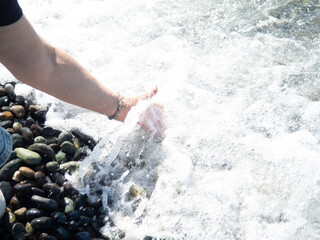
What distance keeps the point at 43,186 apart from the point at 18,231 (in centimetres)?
35

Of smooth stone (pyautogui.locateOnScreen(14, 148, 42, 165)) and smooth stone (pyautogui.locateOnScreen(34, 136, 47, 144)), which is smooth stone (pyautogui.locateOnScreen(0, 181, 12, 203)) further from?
smooth stone (pyautogui.locateOnScreen(34, 136, 47, 144))

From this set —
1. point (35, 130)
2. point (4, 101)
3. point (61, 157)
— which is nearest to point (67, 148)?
point (61, 157)

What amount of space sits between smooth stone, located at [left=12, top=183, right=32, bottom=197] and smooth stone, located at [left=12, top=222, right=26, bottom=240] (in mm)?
226

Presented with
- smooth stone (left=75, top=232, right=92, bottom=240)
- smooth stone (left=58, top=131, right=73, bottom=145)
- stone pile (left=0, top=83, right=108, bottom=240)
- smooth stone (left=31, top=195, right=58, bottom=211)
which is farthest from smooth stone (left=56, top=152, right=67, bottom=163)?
smooth stone (left=75, top=232, right=92, bottom=240)

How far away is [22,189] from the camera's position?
2111 millimetres

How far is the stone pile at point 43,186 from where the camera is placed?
1.96m

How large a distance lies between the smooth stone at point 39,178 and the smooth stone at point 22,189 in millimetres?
71

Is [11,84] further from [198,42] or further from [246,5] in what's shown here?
[246,5]

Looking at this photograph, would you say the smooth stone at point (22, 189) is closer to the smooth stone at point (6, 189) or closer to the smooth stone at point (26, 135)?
the smooth stone at point (6, 189)

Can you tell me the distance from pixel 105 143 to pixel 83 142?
218mm

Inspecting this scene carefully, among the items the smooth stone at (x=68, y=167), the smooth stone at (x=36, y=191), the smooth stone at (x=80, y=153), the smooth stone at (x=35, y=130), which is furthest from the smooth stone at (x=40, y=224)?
the smooth stone at (x=35, y=130)

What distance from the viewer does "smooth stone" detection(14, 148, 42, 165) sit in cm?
229

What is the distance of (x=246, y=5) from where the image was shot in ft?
A: 14.1

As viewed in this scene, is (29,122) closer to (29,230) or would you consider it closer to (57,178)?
(57,178)
